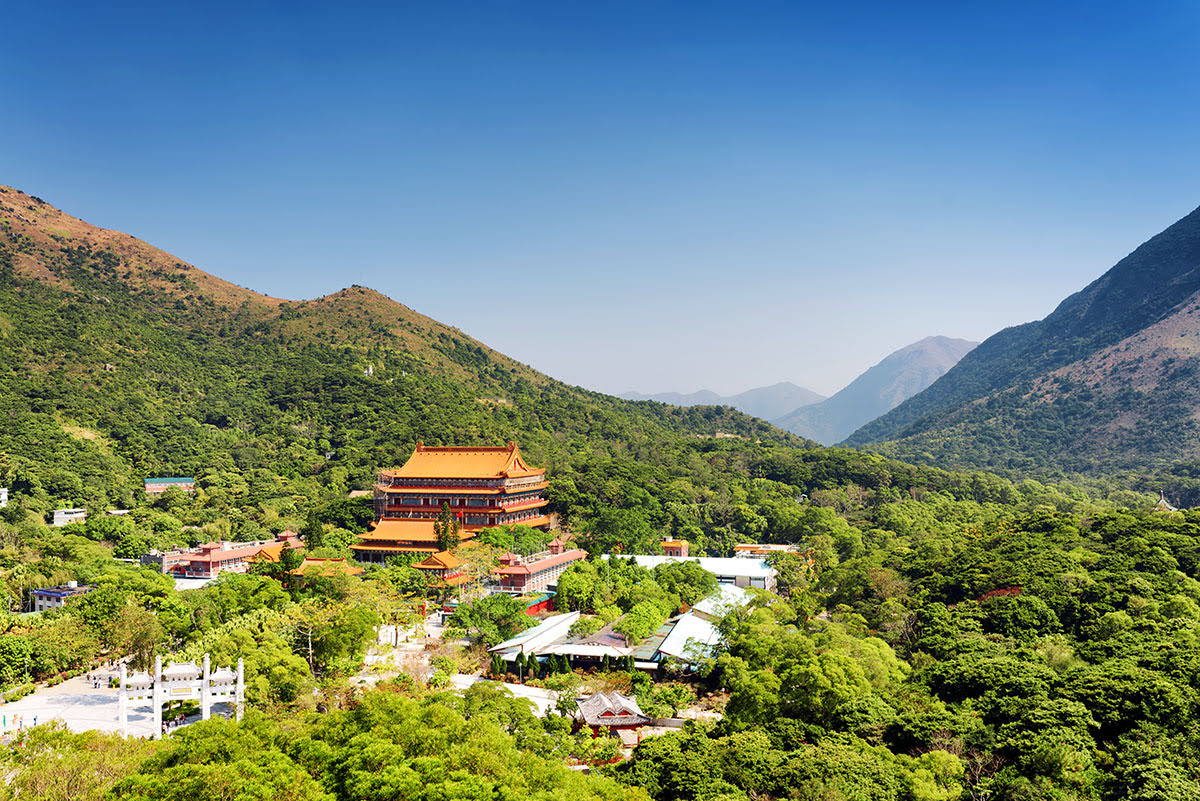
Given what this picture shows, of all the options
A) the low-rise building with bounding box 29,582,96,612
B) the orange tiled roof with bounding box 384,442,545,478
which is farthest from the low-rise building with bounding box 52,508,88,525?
the orange tiled roof with bounding box 384,442,545,478

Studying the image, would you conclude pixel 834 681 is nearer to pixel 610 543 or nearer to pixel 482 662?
pixel 482 662

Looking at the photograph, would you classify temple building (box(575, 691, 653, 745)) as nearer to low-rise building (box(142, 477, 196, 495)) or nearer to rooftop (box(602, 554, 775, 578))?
rooftop (box(602, 554, 775, 578))

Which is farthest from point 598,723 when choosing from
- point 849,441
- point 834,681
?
point 849,441

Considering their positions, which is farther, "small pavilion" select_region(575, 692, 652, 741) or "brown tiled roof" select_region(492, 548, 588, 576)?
"brown tiled roof" select_region(492, 548, 588, 576)

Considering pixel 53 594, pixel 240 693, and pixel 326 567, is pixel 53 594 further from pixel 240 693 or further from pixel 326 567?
pixel 240 693

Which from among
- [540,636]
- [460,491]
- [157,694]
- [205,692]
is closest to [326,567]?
[540,636]

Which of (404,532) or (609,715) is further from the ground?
(404,532)

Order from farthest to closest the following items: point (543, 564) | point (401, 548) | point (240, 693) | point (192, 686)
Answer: point (401, 548)
point (543, 564)
point (192, 686)
point (240, 693)

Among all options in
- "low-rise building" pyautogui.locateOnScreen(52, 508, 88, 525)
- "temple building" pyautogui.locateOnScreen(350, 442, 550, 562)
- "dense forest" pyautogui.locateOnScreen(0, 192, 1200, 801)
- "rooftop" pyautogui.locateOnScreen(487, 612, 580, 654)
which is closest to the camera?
"dense forest" pyautogui.locateOnScreen(0, 192, 1200, 801)
